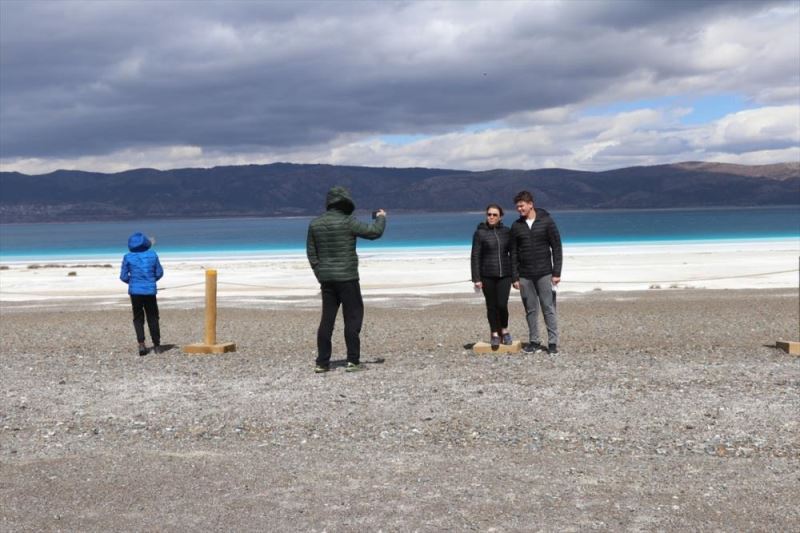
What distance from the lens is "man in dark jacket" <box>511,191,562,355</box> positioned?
9.74 metres

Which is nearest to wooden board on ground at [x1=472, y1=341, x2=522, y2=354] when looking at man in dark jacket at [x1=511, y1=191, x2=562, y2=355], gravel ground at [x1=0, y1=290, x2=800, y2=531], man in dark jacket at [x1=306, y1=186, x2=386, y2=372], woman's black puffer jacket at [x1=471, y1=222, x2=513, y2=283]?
gravel ground at [x1=0, y1=290, x2=800, y2=531]

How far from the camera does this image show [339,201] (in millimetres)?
9000

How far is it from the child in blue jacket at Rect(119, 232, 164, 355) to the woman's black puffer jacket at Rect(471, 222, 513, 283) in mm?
4067

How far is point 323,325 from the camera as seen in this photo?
9188 millimetres

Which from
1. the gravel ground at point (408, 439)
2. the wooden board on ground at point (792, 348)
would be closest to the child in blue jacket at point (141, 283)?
the gravel ground at point (408, 439)

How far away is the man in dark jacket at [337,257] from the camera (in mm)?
8953

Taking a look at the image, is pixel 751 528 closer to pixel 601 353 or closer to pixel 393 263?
pixel 601 353

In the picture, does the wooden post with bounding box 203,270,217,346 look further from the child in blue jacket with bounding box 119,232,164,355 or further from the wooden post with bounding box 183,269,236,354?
the child in blue jacket with bounding box 119,232,164,355

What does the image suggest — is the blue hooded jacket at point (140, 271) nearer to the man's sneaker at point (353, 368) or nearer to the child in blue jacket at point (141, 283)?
the child in blue jacket at point (141, 283)

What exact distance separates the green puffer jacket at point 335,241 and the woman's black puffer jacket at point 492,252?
153cm

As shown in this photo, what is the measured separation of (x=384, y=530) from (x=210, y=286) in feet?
24.3

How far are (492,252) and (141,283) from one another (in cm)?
450

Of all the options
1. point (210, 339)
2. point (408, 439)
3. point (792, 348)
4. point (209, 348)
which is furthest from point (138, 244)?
point (792, 348)

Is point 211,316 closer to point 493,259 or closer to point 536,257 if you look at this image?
point 493,259
